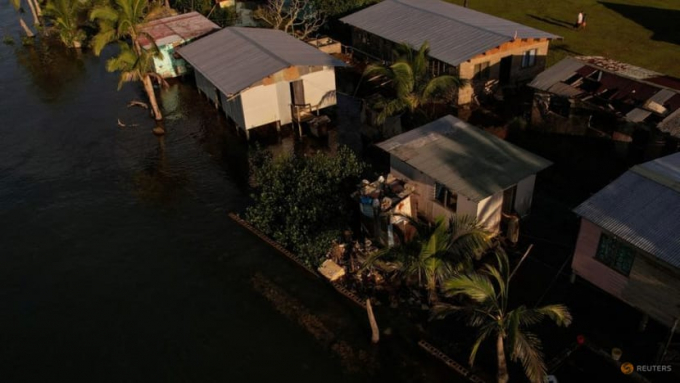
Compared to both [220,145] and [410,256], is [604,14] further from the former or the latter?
[410,256]

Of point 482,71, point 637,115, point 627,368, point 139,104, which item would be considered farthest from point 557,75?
point 139,104

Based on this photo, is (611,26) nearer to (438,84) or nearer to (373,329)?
(438,84)

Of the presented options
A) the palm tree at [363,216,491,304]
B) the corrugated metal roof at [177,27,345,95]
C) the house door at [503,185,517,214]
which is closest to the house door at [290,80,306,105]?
the corrugated metal roof at [177,27,345,95]

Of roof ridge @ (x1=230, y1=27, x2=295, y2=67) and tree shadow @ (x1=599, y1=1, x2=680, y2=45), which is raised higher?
roof ridge @ (x1=230, y1=27, x2=295, y2=67)

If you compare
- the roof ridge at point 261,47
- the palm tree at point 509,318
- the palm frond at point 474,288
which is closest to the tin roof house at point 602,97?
the palm tree at point 509,318

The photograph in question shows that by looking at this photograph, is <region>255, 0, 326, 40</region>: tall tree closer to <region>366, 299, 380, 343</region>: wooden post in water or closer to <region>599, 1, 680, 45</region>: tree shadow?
<region>599, 1, 680, 45</region>: tree shadow

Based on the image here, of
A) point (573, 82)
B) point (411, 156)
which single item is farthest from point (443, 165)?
point (573, 82)

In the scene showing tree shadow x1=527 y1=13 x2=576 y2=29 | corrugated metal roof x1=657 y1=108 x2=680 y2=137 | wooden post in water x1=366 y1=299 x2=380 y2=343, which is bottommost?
wooden post in water x1=366 y1=299 x2=380 y2=343
